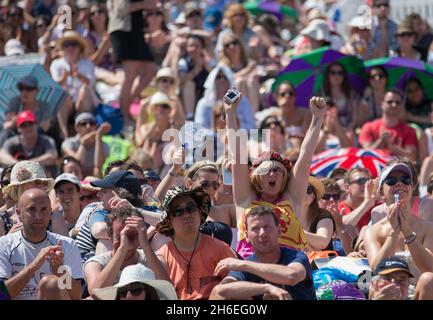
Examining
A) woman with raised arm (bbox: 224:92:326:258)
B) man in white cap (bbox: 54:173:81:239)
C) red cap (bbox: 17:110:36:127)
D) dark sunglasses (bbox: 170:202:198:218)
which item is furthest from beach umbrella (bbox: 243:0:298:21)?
dark sunglasses (bbox: 170:202:198:218)

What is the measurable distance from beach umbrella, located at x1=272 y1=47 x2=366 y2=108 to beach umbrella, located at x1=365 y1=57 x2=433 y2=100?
0.63ft

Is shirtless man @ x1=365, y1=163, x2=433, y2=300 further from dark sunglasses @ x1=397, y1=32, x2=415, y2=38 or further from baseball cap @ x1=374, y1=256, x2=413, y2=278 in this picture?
dark sunglasses @ x1=397, y1=32, x2=415, y2=38

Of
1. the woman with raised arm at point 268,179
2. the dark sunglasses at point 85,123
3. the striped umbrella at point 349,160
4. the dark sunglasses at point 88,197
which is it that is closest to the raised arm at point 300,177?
the woman with raised arm at point 268,179

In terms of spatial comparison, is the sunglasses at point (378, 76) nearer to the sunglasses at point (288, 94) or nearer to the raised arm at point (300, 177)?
the sunglasses at point (288, 94)

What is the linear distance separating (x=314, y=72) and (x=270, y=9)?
5.03 meters

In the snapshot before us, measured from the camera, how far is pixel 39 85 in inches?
618

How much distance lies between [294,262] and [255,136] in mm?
5742

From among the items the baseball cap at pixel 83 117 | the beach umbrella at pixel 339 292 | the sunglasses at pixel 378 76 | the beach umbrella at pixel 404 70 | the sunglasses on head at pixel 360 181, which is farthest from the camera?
the sunglasses at pixel 378 76

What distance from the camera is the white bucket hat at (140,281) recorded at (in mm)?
8508

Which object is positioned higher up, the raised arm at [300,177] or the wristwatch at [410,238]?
the raised arm at [300,177]

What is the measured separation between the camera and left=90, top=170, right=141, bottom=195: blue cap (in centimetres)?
1037

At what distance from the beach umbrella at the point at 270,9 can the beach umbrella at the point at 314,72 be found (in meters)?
4.84
